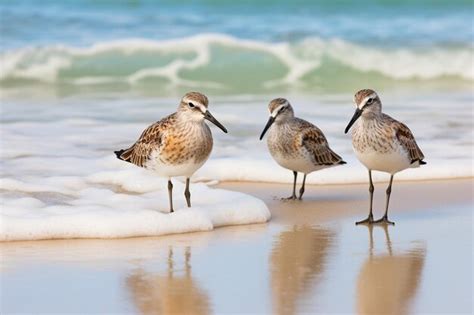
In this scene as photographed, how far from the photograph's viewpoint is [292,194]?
10.6 m

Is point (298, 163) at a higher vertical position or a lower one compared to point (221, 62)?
lower

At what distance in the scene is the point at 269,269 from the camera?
7.98m

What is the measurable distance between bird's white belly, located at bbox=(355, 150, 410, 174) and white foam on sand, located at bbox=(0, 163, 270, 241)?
89 centimetres

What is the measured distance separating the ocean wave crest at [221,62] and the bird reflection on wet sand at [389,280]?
11.3 meters

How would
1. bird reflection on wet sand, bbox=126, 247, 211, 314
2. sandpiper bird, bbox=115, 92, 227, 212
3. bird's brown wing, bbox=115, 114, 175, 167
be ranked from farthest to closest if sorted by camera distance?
bird's brown wing, bbox=115, 114, 175, 167, sandpiper bird, bbox=115, 92, 227, 212, bird reflection on wet sand, bbox=126, 247, 211, 314

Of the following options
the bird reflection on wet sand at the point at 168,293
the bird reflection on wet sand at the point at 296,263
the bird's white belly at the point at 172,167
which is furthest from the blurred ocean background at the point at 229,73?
the bird reflection on wet sand at the point at 168,293

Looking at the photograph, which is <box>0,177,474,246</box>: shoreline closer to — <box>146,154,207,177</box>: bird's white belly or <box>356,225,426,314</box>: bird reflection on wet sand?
<box>146,154,207,177</box>: bird's white belly

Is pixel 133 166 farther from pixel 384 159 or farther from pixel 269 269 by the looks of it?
pixel 269 269

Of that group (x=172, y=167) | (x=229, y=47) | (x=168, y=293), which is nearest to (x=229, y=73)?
(x=229, y=47)

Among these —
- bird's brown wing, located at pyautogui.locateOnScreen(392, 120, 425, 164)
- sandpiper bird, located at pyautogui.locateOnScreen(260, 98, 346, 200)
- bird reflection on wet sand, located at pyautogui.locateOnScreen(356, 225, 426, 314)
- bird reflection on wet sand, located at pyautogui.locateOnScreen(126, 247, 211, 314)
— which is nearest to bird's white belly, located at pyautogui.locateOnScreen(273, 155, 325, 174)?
sandpiper bird, located at pyautogui.locateOnScreen(260, 98, 346, 200)

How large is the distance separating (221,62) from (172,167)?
12.0 metres

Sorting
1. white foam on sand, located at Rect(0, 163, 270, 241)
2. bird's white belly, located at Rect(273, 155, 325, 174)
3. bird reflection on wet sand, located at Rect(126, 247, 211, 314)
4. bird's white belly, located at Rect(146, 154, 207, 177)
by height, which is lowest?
bird reflection on wet sand, located at Rect(126, 247, 211, 314)

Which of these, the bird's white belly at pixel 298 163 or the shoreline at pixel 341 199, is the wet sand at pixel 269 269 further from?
the bird's white belly at pixel 298 163

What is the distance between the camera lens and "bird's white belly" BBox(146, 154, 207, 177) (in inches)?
372
